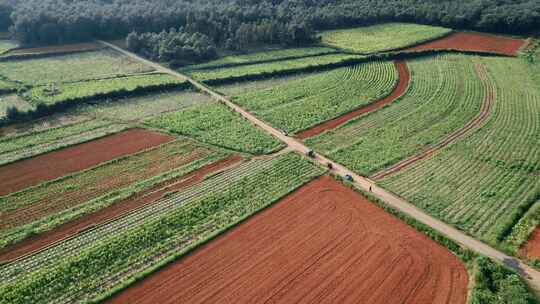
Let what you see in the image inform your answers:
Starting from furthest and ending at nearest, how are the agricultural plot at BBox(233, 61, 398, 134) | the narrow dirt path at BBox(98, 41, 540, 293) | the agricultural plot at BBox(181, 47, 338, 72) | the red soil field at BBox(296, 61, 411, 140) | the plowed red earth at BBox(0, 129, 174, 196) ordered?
the agricultural plot at BBox(181, 47, 338, 72), the agricultural plot at BBox(233, 61, 398, 134), the red soil field at BBox(296, 61, 411, 140), the plowed red earth at BBox(0, 129, 174, 196), the narrow dirt path at BBox(98, 41, 540, 293)

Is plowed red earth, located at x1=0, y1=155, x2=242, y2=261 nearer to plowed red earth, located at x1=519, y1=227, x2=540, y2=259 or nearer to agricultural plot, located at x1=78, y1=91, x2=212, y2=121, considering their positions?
agricultural plot, located at x1=78, y1=91, x2=212, y2=121

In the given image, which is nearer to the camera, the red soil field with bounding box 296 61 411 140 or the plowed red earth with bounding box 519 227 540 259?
the plowed red earth with bounding box 519 227 540 259

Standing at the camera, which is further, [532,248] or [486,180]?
[486,180]

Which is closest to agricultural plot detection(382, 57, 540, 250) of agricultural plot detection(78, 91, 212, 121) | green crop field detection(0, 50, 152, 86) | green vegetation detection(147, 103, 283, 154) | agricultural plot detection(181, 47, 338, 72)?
green vegetation detection(147, 103, 283, 154)

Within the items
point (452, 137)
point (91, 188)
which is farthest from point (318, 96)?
point (91, 188)

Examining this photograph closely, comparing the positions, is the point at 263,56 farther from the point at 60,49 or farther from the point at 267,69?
the point at 60,49

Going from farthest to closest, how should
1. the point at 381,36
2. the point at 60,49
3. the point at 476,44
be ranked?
the point at 381,36
the point at 476,44
the point at 60,49

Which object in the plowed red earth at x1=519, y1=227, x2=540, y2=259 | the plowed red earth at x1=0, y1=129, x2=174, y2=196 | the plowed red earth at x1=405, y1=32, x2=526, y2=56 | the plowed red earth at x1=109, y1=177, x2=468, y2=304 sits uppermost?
the plowed red earth at x1=405, y1=32, x2=526, y2=56
